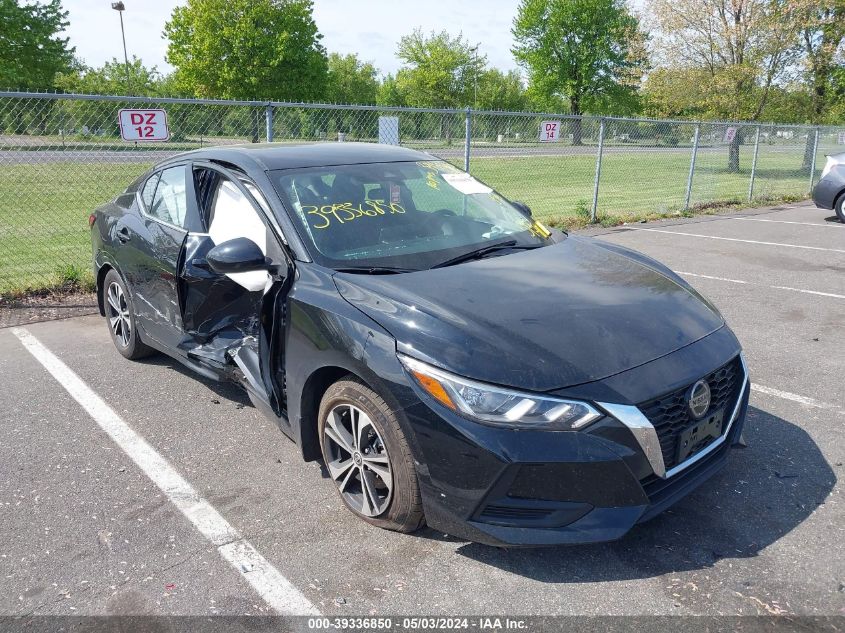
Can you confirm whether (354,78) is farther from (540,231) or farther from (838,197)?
(540,231)

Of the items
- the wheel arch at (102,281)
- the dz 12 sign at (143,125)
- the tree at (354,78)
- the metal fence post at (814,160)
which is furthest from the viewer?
the tree at (354,78)

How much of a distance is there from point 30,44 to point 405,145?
30790mm

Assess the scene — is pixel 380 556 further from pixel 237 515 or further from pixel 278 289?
pixel 278 289

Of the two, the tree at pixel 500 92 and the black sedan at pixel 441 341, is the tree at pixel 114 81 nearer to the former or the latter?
the tree at pixel 500 92

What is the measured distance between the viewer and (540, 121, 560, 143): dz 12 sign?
1086cm

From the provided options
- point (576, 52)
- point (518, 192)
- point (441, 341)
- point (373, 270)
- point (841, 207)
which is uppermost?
point (576, 52)

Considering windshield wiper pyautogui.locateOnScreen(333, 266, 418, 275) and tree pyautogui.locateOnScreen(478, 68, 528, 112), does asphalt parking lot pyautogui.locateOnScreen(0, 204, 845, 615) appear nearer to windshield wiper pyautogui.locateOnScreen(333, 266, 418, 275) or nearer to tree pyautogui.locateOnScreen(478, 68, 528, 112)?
windshield wiper pyautogui.locateOnScreen(333, 266, 418, 275)

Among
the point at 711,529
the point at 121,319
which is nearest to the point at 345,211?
the point at 711,529

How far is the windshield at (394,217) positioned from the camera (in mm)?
3301

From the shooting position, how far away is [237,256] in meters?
3.15

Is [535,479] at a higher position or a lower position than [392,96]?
lower

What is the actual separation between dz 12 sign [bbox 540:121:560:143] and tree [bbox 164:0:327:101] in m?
36.7

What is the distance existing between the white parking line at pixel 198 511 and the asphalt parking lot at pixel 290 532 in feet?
0.03

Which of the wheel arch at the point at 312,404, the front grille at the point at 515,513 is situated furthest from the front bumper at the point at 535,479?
the wheel arch at the point at 312,404
